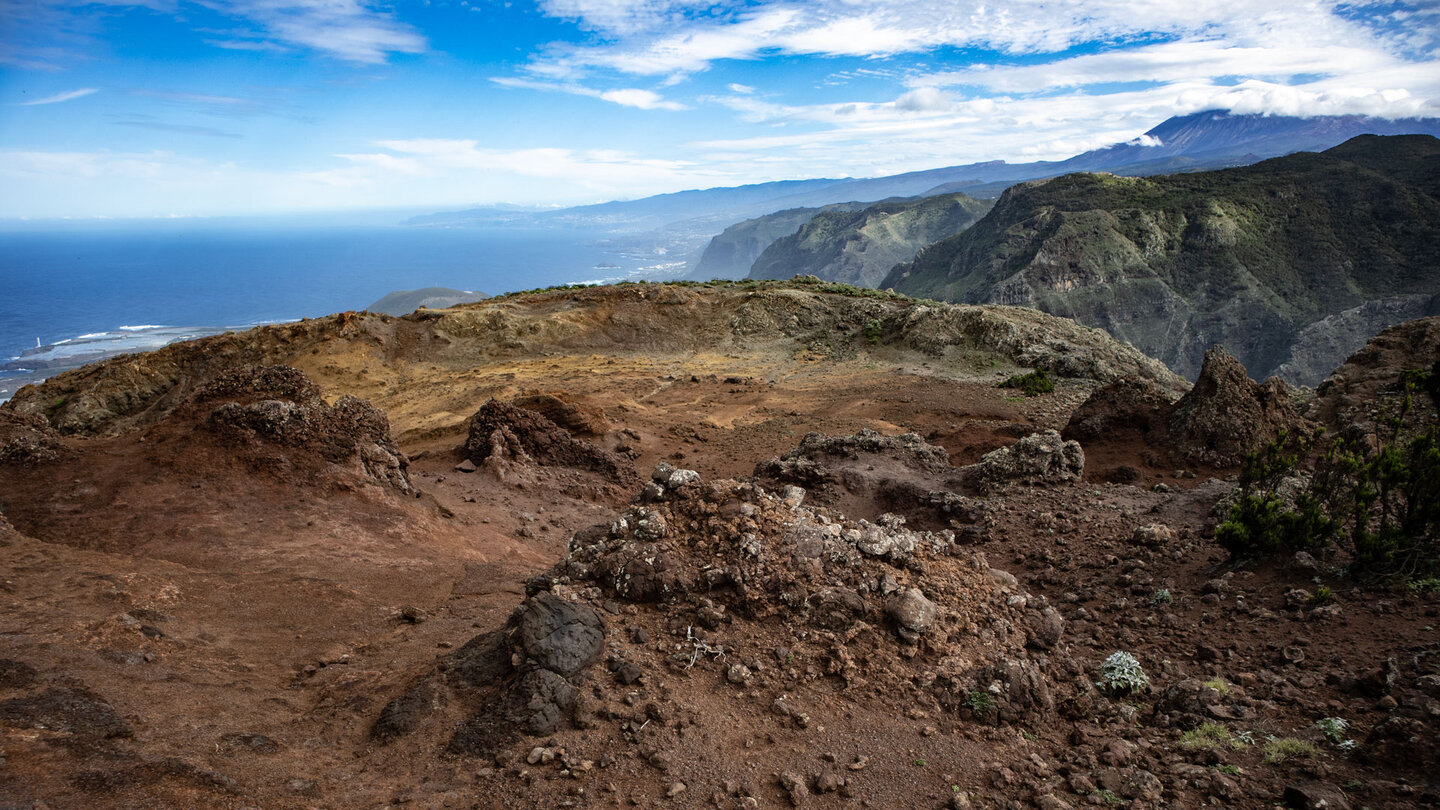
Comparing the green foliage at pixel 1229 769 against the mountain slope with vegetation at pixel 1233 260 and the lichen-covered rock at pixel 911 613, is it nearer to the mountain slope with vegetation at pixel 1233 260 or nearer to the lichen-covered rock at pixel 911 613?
the lichen-covered rock at pixel 911 613

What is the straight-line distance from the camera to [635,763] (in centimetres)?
369

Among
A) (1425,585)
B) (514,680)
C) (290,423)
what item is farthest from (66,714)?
(1425,585)

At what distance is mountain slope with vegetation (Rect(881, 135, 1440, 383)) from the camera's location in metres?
69.1

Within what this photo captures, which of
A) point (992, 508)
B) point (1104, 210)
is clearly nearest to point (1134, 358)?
point (992, 508)

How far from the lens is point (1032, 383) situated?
64.4 ft

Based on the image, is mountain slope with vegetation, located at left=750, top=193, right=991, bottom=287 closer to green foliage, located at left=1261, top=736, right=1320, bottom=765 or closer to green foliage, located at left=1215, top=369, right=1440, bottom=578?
green foliage, located at left=1215, top=369, right=1440, bottom=578

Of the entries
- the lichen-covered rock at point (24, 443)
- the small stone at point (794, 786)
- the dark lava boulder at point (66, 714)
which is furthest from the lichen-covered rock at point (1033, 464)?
the lichen-covered rock at point (24, 443)

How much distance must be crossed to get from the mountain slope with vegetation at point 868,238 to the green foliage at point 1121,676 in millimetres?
135571

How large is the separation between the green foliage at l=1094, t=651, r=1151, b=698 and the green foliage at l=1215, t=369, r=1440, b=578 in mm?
2164

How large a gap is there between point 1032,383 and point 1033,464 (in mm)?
11107

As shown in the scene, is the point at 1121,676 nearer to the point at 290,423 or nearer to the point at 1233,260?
the point at 290,423

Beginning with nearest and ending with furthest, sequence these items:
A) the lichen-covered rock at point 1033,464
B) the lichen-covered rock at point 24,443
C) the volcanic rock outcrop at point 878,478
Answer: the lichen-covered rock at point 24,443 < the volcanic rock outcrop at point 878,478 < the lichen-covered rock at point 1033,464

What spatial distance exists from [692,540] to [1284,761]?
386 centimetres

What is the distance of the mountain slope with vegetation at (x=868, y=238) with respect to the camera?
473ft
